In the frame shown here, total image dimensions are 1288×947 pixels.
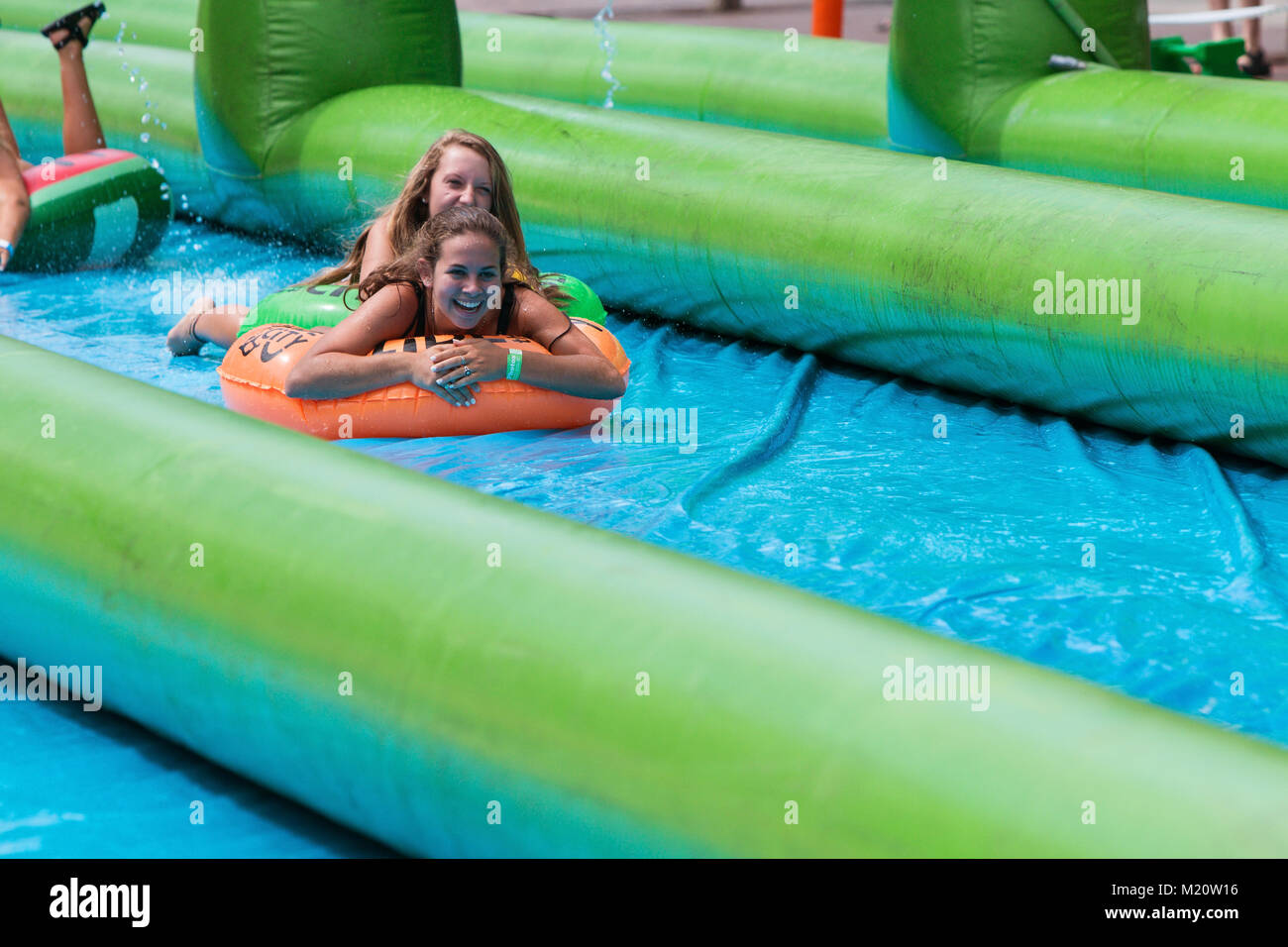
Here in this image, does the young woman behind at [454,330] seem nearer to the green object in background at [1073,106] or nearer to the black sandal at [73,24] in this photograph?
the green object in background at [1073,106]

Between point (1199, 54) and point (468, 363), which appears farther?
point (1199, 54)

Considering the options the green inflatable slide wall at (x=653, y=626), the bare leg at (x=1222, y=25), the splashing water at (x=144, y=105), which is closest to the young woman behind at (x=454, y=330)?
the green inflatable slide wall at (x=653, y=626)

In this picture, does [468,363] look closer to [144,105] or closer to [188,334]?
[188,334]

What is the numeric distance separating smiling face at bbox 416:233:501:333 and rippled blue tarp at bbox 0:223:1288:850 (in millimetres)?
245

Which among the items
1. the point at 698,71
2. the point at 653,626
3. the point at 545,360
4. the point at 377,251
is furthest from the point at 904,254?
the point at 698,71

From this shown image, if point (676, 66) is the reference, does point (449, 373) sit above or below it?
below

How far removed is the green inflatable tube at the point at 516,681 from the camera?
4.02ft

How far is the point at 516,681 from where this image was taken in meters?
1.47

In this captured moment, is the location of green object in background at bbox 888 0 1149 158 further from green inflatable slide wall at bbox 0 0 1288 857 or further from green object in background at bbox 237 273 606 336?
green object in background at bbox 237 273 606 336

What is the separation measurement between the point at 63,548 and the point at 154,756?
0.94 ft

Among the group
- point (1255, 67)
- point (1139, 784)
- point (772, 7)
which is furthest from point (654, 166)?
point (772, 7)

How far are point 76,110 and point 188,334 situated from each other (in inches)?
54.8

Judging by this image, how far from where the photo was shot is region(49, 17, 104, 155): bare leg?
14.2 feet

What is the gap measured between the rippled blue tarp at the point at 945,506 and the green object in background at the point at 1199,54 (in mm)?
2439
